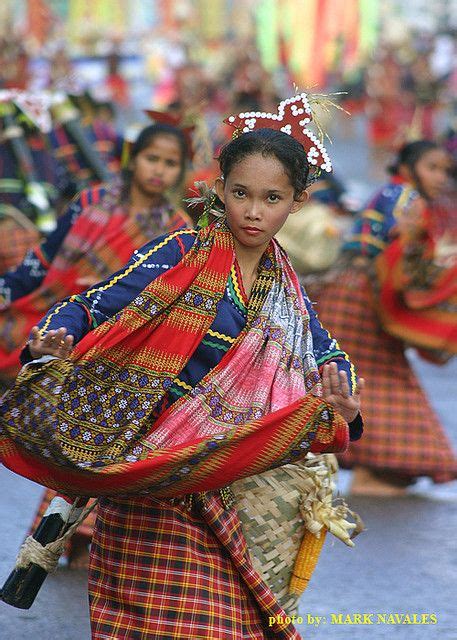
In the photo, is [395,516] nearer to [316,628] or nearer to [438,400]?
[316,628]

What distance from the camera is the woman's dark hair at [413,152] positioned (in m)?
8.16

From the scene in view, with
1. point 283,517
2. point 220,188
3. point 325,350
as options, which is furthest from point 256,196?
point 283,517

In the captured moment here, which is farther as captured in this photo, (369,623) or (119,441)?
(369,623)

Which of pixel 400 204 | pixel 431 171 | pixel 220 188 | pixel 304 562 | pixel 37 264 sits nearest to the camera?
pixel 220 188

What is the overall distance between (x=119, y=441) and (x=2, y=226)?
447 cm

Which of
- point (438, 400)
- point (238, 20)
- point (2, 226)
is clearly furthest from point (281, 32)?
point (2, 226)

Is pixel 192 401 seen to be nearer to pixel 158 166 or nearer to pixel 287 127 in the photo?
pixel 287 127

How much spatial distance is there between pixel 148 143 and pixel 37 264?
0.73m

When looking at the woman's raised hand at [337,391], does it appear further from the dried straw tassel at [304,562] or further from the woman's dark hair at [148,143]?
the woman's dark hair at [148,143]

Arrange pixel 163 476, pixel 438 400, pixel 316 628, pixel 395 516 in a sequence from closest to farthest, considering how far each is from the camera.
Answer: pixel 163 476
pixel 316 628
pixel 395 516
pixel 438 400

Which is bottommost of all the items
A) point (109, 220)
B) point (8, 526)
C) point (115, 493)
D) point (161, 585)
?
point (8, 526)

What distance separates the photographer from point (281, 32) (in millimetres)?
35719

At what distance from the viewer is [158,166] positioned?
618cm

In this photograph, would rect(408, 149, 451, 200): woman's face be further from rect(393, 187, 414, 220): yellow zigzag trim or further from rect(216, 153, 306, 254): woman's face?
rect(216, 153, 306, 254): woman's face
